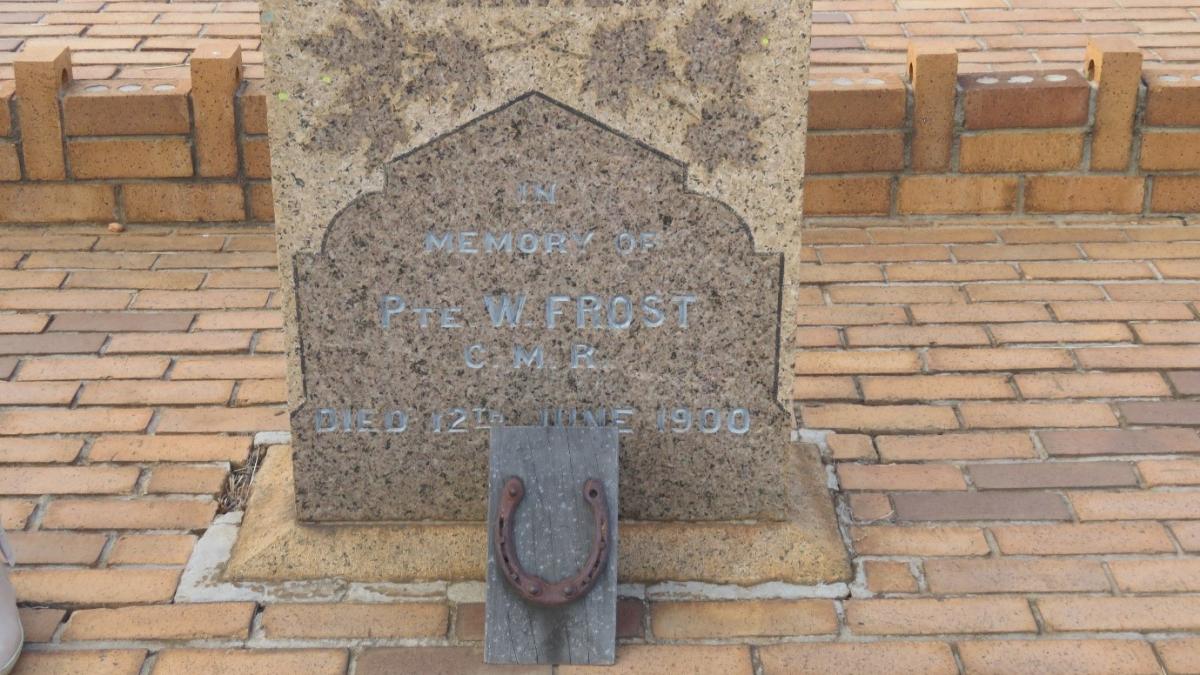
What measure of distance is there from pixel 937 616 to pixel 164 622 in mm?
1257

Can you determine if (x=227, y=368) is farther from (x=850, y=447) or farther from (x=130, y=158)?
(x=850, y=447)

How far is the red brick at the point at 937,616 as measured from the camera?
236 centimetres

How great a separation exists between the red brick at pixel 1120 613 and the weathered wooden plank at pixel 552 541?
2.38 feet

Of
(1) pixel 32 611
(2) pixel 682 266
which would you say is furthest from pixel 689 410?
(1) pixel 32 611

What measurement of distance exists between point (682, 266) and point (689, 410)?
0.25 m

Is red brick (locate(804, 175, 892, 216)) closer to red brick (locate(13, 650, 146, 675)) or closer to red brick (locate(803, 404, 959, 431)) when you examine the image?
red brick (locate(803, 404, 959, 431))

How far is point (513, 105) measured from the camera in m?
2.27

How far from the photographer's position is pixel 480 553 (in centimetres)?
249

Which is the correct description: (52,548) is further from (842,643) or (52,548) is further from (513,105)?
(842,643)

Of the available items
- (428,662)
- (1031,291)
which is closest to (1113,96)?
(1031,291)

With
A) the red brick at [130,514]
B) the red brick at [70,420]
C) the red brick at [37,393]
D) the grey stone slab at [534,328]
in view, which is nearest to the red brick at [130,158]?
the red brick at [37,393]

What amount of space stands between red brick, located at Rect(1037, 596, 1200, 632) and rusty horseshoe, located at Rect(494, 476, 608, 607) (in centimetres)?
74

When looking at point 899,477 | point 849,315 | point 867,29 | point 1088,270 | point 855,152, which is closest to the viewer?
point 899,477

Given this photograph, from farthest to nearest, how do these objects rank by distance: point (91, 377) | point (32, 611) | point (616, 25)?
point (91, 377) < point (32, 611) < point (616, 25)
